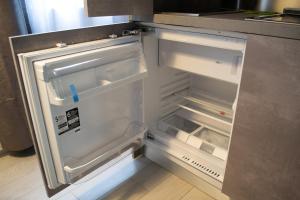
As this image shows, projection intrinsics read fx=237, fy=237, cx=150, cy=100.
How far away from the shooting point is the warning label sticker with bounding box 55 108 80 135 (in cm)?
91

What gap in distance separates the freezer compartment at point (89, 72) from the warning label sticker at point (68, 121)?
0.11 metres

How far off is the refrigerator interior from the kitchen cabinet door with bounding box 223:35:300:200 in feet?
0.36

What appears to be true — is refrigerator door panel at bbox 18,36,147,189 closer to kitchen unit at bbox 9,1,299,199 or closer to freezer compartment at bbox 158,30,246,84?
kitchen unit at bbox 9,1,299,199

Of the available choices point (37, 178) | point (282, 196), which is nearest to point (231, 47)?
point (282, 196)

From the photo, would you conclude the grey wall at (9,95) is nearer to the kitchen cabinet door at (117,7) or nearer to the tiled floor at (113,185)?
the tiled floor at (113,185)

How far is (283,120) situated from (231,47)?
1.05 ft

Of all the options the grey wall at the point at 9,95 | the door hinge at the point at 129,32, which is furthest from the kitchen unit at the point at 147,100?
the grey wall at the point at 9,95

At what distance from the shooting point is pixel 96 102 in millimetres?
1062

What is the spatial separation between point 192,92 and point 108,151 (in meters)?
0.84

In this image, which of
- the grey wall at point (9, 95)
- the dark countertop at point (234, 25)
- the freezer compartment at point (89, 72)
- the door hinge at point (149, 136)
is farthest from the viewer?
→ the door hinge at point (149, 136)

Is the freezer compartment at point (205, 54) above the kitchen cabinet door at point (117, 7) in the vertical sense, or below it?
below

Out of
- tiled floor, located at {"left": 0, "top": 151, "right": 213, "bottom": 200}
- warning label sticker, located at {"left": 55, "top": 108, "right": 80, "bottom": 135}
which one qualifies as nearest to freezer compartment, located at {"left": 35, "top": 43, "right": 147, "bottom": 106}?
warning label sticker, located at {"left": 55, "top": 108, "right": 80, "bottom": 135}

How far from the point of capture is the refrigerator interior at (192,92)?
1.02m

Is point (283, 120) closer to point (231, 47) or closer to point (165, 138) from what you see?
point (231, 47)
